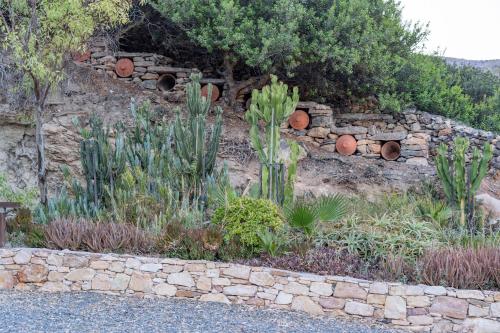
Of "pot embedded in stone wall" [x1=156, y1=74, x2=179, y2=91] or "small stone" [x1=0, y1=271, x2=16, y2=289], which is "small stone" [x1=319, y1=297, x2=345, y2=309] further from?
"pot embedded in stone wall" [x1=156, y1=74, x2=179, y2=91]

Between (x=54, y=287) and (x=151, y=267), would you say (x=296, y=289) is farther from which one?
(x=54, y=287)

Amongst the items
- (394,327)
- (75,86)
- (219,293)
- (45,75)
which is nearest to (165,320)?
(219,293)

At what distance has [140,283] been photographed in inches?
271

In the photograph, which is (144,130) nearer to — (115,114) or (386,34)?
(115,114)

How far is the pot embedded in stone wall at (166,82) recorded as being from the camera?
13.8 metres

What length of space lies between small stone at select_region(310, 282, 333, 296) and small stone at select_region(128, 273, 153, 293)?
202 cm

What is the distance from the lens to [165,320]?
5902mm

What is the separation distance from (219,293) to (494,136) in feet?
30.1

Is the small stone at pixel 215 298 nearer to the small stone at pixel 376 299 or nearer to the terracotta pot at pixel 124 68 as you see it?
the small stone at pixel 376 299

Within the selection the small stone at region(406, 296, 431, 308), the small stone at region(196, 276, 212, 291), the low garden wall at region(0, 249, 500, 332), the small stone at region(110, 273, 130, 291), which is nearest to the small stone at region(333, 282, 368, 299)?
the low garden wall at region(0, 249, 500, 332)

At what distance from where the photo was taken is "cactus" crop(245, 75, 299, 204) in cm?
834

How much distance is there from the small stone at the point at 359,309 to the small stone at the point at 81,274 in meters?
3.19

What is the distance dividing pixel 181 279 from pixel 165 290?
245mm

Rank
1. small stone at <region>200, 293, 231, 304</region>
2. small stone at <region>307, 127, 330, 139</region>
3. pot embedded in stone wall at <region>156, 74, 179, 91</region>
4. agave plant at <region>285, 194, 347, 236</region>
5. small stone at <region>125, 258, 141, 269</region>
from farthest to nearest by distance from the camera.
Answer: pot embedded in stone wall at <region>156, 74, 179, 91</region> → small stone at <region>307, 127, 330, 139</region> → agave plant at <region>285, 194, 347, 236</region> → small stone at <region>125, 258, 141, 269</region> → small stone at <region>200, 293, 231, 304</region>
